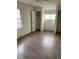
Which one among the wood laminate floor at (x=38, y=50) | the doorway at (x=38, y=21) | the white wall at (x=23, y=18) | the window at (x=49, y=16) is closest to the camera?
the wood laminate floor at (x=38, y=50)

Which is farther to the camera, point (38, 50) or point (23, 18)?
point (23, 18)

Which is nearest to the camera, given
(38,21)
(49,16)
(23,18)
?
(23,18)

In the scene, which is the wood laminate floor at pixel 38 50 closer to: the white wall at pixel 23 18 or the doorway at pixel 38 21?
the white wall at pixel 23 18

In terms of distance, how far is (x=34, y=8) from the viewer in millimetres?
11359

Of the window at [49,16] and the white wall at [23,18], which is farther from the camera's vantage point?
the window at [49,16]

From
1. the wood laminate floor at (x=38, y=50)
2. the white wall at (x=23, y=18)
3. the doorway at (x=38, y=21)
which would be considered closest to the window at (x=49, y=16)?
the doorway at (x=38, y=21)

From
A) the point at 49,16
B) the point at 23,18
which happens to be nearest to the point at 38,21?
the point at 49,16

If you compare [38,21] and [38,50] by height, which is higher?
[38,21]

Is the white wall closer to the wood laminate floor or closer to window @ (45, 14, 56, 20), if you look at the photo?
the wood laminate floor

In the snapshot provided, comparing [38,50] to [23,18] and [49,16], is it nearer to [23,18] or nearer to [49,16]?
[23,18]
